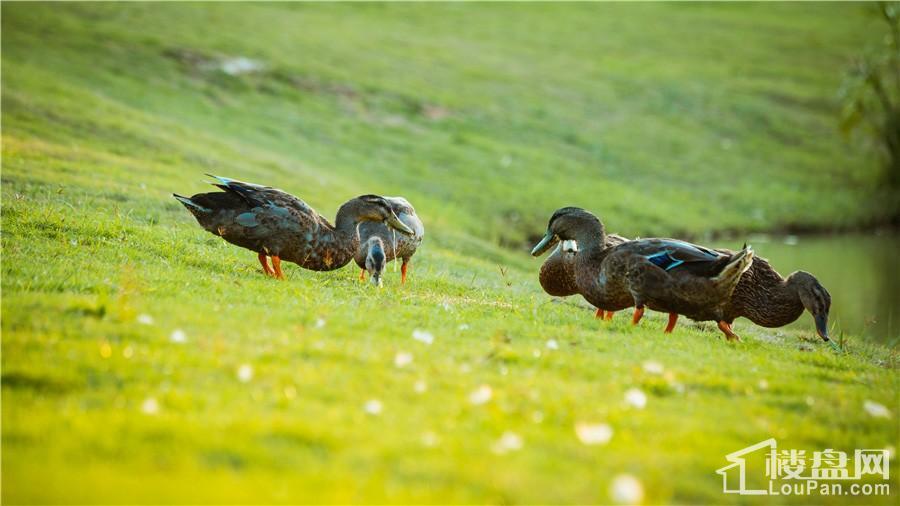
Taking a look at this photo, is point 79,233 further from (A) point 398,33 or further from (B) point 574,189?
(A) point 398,33

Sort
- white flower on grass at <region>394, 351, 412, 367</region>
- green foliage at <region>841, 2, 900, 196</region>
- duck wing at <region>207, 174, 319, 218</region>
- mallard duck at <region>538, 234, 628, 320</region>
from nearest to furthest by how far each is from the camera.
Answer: white flower on grass at <region>394, 351, 412, 367</region> < duck wing at <region>207, 174, 319, 218</region> < mallard duck at <region>538, 234, 628, 320</region> < green foliage at <region>841, 2, 900, 196</region>

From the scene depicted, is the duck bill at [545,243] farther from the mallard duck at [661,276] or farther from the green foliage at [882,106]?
the green foliage at [882,106]

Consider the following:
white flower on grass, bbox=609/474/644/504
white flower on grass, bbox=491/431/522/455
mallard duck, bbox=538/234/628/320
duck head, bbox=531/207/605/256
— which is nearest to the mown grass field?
white flower on grass, bbox=491/431/522/455

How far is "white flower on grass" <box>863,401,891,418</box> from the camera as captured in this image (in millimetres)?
6520

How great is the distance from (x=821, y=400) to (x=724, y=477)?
2176mm

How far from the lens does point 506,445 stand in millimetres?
5113

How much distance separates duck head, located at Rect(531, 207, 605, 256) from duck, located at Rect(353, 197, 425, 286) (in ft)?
6.47

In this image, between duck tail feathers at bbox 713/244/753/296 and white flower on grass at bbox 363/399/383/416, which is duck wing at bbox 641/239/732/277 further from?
white flower on grass at bbox 363/399/383/416

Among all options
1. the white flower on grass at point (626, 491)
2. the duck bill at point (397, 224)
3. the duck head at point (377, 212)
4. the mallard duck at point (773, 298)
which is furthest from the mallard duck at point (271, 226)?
the white flower on grass at point (626, 491)

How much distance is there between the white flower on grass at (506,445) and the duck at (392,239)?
18.2ft

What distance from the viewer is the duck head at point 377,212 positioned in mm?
11062

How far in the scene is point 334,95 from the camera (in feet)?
114

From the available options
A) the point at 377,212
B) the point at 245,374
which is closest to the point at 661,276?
the point at 377,212

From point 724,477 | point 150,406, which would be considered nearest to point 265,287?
point 150,406
